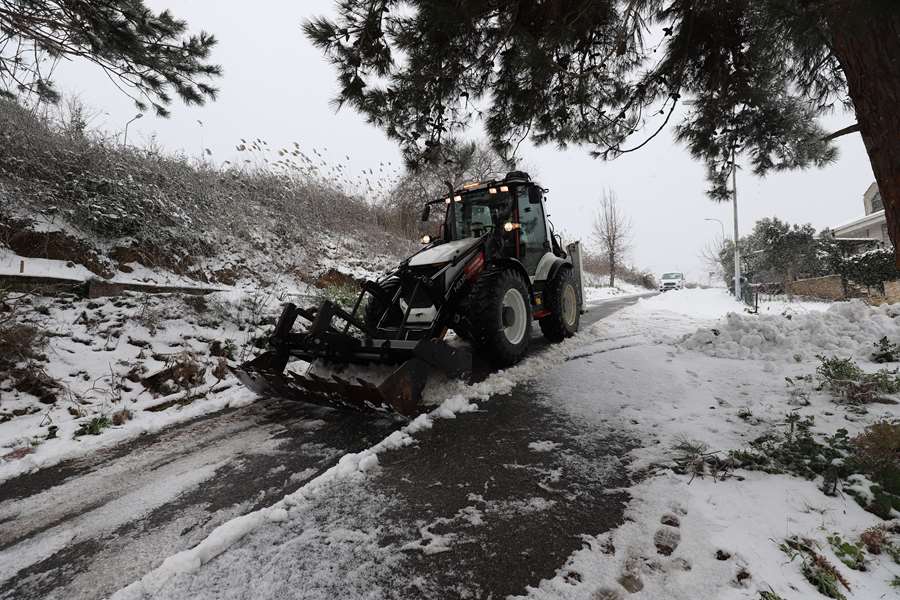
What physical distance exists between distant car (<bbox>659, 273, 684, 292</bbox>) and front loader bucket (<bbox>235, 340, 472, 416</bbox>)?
29.5 m

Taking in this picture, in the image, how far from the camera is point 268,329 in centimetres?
560

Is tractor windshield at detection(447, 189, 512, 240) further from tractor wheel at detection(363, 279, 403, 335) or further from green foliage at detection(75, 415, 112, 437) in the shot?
green foliage at detection(75, 415, 112, 437)

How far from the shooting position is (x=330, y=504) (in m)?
2.08

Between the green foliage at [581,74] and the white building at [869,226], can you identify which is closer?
the green foliage at [581,74]

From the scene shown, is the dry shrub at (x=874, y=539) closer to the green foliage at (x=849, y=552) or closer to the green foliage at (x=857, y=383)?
the green foliage at (x=849, y=552)

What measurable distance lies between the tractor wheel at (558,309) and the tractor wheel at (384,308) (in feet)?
7.73

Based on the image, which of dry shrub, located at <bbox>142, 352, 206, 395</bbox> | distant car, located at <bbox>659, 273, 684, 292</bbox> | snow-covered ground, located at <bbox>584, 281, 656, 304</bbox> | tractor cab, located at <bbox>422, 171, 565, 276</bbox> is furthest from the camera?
distant car, located at <bbox>659, 273, 684, 292</bbox>

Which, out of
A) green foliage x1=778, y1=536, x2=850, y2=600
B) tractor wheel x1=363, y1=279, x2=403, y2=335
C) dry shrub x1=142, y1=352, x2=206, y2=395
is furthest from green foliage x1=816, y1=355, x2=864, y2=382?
dry shrub x1=142, y1=352, x2=206, y2=395

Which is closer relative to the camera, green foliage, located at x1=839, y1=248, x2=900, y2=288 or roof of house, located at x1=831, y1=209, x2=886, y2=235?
green foliage, located at x1=839, y1=248, x2=900, y2=288

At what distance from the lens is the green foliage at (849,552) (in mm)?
1494

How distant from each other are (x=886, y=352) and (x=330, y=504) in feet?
17.5

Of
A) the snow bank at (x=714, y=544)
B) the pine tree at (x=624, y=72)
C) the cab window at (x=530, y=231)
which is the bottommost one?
the snow bank at (x=714, y=544)

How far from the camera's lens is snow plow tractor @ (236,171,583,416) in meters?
3.27

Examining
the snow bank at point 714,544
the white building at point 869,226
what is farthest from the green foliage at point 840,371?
the white building at point 869,226
